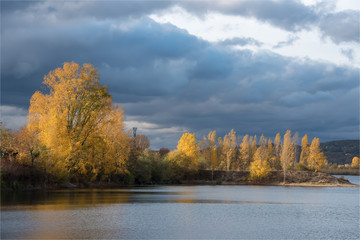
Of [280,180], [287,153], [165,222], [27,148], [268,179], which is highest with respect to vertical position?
[27,148]

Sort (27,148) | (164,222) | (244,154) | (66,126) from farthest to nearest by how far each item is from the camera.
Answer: (244,154)
(66,126)
(27,148)
(164,222)

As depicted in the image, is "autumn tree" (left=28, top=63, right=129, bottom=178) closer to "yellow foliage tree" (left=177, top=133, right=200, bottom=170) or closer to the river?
the river

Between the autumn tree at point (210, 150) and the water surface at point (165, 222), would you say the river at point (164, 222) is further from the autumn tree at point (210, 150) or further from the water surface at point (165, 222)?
the autumn tree at point (210, 150)

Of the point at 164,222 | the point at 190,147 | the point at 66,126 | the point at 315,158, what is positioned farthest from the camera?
the point at 315,158

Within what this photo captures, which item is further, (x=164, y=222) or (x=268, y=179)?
(x=268, y=179)

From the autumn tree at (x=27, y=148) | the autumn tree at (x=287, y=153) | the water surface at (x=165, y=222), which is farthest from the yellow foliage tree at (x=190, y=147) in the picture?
the water surface at (x=165, y=222)

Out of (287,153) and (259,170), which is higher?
(287,153)

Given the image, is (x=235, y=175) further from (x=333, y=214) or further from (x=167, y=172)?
(x=333, y=214)

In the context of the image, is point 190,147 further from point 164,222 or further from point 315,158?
point 164,222

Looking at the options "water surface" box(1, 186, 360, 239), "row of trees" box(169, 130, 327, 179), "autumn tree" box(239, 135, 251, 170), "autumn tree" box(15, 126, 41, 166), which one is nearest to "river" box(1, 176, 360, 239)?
"water surface" box(1, 186, 360, 239)

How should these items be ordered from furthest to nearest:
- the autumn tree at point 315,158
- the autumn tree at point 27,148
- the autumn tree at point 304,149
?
the autumn tree at point 304,149, the autumn tree at point 315,158, the autumn tree at point 27,148

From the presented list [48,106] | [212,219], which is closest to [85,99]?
[48,106]

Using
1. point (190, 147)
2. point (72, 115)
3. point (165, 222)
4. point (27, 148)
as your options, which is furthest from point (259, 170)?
point (165, 222)

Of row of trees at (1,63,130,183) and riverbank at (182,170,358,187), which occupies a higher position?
row of trees at (1,63,130,183)
